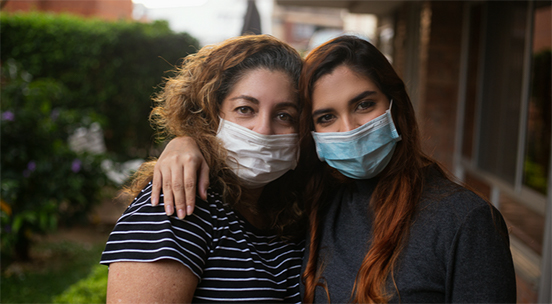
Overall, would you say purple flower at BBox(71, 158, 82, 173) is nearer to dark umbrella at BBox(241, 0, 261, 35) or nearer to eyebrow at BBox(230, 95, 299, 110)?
dark umbrella at BBox(241, 0, 261, 35)

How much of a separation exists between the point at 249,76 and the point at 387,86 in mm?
553

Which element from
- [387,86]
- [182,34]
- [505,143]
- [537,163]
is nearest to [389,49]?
[182,34]

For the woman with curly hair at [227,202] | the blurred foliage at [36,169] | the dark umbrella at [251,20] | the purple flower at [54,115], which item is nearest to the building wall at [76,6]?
the purple flower at [54,115]

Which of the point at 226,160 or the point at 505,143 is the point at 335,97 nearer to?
the point at 226,160

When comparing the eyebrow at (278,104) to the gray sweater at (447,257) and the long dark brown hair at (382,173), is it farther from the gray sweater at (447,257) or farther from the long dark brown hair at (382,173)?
the gray sweater at (447,257)

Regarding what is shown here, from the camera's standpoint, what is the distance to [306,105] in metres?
1.70

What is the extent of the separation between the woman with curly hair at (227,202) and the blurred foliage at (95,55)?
17.3 ft

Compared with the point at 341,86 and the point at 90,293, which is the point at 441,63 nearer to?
the point at 341,86

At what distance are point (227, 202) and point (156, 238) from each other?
375 mm

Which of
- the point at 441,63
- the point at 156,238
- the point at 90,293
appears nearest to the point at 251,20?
the point at 156,238

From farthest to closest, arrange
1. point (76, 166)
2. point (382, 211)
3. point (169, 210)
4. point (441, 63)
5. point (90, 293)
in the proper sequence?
1. point (441, 63)
2. point (76, 166)
3. point (90, 293)
4. point (382, 211)
5. point (169, 210)

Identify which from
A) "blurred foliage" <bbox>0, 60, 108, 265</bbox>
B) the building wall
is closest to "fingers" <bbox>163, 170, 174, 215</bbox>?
"blurred foliage" <bbox>0, 60, 108, 265</bbox>

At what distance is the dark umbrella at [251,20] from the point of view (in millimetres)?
2986

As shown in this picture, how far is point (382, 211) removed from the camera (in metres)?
1.57
